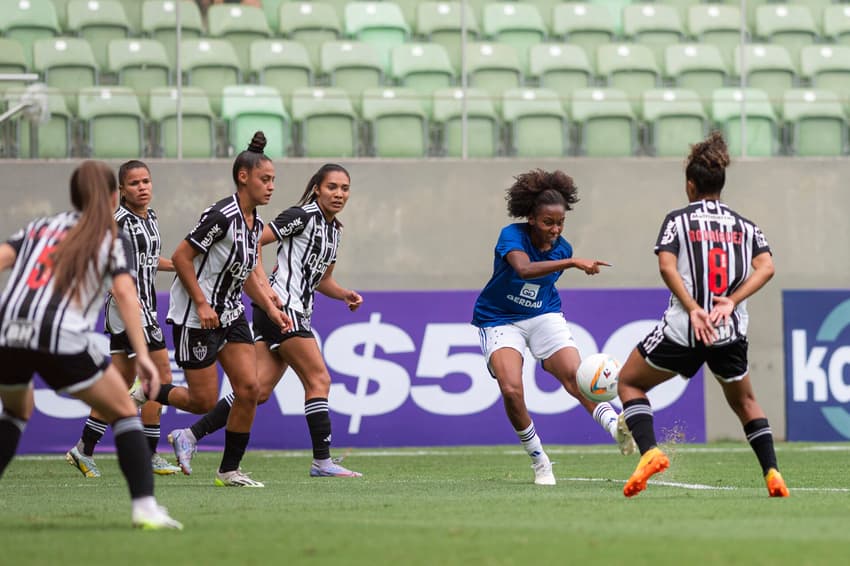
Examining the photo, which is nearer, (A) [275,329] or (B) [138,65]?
(A) [275,329]

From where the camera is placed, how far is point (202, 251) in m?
9.41

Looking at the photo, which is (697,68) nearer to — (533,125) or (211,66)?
(533,125)

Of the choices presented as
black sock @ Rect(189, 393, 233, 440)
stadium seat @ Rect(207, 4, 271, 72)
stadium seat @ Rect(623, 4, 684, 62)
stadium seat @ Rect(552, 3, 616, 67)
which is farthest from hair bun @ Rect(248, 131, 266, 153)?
stadium seat @ Rect(623, 4, 684, 62)

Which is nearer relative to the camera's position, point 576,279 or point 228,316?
point 228,316

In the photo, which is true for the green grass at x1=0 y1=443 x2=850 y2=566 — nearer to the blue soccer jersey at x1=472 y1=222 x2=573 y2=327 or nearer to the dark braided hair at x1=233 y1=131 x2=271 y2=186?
the blue soccer jersey at x1=472 y1=222 x2=573 y2=327

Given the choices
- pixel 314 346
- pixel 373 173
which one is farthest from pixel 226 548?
pixel 373 173

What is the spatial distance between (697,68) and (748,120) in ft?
2.78

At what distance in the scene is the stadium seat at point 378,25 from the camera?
1583 cm

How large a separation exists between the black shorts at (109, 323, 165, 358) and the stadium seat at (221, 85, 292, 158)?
4.31m

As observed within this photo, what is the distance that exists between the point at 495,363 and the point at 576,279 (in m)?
5.74

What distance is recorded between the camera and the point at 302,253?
10.5 meters

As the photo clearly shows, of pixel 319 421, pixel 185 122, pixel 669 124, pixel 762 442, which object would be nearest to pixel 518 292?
pixel 319 421

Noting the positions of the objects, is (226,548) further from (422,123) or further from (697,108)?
(697,108)

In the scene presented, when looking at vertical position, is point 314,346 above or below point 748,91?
below
